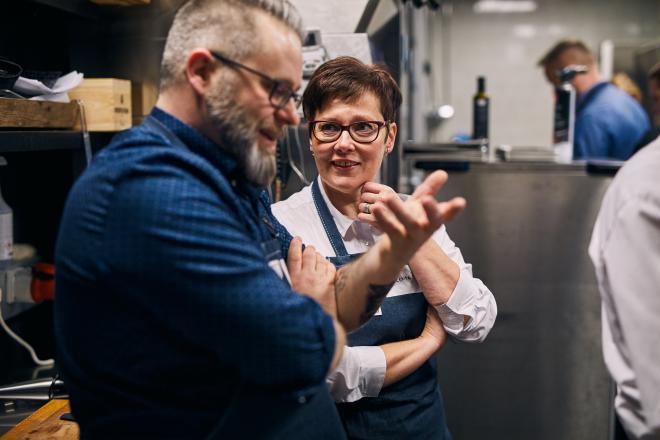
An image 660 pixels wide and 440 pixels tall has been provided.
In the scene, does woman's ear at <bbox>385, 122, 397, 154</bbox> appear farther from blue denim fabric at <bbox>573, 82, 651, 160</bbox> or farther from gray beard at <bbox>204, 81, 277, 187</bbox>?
blue denim fabric at <bbox>573, 82, 651, 160</bbox>

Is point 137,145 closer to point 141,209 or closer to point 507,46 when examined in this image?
point 141,209

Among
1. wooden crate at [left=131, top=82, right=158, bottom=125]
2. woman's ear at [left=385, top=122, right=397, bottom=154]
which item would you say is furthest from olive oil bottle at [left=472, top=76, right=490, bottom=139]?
woman's ear at [left=385, top=122, right=397, bottom=154]

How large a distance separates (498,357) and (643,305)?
152 cm

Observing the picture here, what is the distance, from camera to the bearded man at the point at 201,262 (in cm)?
85

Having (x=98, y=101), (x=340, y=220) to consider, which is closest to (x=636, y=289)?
(x=340, y=220)

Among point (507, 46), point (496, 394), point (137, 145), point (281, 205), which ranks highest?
point (507, 46)

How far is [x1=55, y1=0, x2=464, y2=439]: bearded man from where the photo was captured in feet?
2.80

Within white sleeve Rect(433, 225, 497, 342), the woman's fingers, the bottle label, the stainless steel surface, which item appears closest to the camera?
the woman's fingers

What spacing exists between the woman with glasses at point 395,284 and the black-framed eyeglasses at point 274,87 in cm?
49

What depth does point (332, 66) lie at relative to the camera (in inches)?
60.0

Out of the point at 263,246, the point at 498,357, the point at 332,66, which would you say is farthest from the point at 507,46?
the point at 263,246

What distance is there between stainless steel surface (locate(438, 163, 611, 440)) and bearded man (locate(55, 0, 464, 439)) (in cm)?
159

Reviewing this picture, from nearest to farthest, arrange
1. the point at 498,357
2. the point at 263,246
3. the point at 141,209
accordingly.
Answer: the point at 141,209 < the point at 263,246 < the point at 498,357

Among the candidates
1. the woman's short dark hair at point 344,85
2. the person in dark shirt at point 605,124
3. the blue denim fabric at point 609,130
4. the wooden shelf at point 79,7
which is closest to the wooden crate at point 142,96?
the wooden shelf at point 79,7
